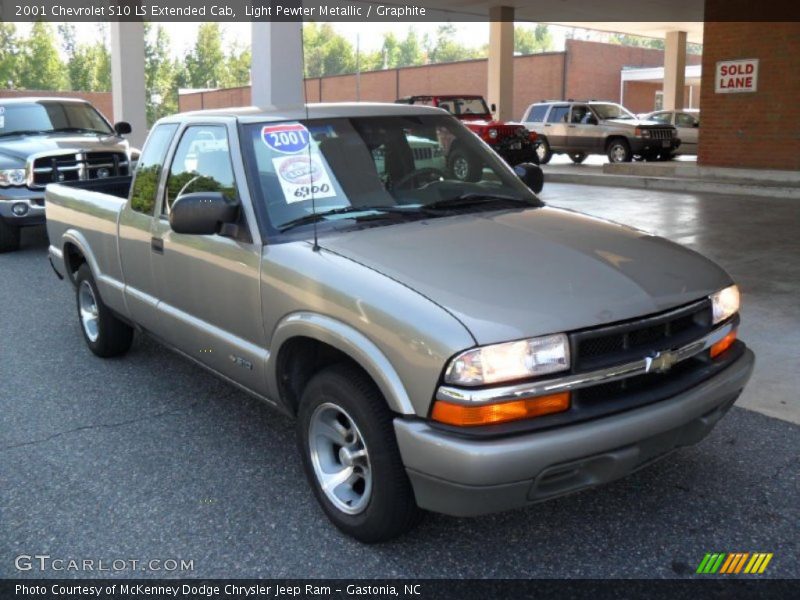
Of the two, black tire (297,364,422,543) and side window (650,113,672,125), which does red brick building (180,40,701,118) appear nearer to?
side window (650,113,672,125)

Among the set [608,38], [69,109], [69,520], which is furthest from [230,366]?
[608,38]

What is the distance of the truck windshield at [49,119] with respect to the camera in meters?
11.8

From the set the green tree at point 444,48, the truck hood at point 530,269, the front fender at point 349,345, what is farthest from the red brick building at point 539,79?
the green tree at point 444,48

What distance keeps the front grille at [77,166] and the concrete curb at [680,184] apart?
10542mm

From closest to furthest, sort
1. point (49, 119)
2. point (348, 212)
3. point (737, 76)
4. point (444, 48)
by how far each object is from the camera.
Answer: point (348, 212) < point (49, 119) < point (737, 76) < point (444, 48)

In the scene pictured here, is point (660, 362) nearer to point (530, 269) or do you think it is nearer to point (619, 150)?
point (530, 269)

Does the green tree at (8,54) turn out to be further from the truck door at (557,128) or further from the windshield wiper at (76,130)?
the windshield wiper at (76,130)

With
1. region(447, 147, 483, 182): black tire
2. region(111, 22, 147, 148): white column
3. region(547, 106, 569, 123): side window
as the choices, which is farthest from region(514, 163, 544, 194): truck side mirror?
region(547, 106, 569, 123): side window

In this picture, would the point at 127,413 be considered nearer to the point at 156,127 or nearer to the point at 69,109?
the point at 156,127

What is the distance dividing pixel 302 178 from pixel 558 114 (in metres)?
22.4

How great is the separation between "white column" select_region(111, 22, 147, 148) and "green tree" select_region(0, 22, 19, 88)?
150 ft

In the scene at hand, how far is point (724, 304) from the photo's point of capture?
3521 millimetres

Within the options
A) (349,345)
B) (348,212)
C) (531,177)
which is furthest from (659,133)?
(349,345)

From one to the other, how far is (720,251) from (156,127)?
6.75 metres
